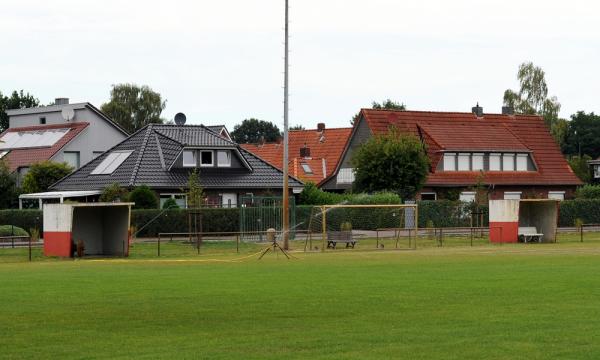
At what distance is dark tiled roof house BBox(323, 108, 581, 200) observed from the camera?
88.5 meters

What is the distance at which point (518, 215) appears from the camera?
59.6 meters

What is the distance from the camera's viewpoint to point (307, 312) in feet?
70.7

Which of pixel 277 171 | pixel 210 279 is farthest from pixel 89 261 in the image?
pixel 277 171

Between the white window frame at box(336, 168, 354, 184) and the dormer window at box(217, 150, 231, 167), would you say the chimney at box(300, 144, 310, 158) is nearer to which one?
the white window frame at box(336, 168, 354, 184)

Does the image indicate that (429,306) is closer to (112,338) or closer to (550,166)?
(112,338)

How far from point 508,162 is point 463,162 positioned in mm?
4252

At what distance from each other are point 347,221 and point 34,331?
1895 inches

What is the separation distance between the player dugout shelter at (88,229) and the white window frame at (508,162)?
45246 mm

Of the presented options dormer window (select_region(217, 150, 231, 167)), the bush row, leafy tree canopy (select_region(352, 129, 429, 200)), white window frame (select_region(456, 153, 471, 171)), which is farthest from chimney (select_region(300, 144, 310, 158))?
the bush row

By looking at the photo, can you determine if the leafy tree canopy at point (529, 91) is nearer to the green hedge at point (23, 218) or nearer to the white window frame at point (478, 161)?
the white window frame at point (478, 161)

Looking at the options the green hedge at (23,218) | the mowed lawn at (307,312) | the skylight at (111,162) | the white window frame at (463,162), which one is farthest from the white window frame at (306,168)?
the mowed lawn at (307,312)

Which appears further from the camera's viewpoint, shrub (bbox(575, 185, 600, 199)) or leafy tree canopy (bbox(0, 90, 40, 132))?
leafy tree canopy (bbox(0, 90, 40, 132))

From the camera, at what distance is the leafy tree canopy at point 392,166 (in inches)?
3103

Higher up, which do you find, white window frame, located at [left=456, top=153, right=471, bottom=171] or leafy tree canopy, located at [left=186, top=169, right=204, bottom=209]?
white window frame, located at [left=456, top=153, right=471, bottom=171]
